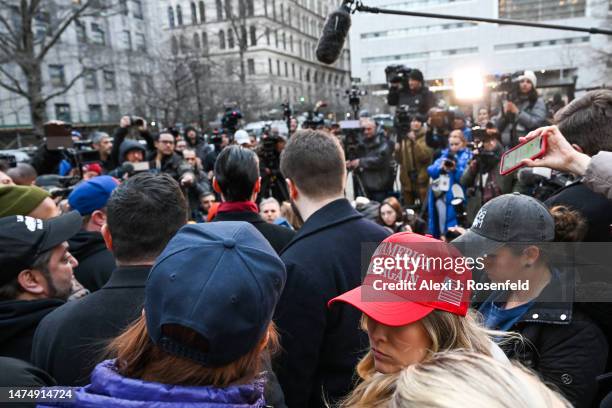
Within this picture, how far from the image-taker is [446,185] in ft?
19.4

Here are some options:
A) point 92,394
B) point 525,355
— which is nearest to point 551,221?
point 525,355

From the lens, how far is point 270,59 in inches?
2457

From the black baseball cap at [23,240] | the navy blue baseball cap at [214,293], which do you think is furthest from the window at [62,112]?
the navy blue baseball cap at [214,293]

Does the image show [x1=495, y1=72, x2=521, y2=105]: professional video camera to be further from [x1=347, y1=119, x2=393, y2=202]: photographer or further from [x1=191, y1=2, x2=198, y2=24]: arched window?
[x1=191, y1=2, x2=198, y2=24]: arched window

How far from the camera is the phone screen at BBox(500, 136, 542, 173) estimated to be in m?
1.98

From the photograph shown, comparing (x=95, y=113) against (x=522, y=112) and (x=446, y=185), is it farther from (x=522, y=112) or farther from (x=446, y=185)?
Result: (x=522, y=112)

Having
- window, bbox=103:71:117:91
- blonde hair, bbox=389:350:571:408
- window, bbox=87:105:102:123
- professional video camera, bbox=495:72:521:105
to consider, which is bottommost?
blonde hair, bbox=389:350:571:408

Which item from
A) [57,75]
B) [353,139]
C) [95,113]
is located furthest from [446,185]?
[95,113]

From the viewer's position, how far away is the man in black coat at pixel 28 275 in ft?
5.98

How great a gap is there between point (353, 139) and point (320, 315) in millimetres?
6301

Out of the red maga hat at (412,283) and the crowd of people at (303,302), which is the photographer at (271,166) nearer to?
the crowd of people at (303,302)

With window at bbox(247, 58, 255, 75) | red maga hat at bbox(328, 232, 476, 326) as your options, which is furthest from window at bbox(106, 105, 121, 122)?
red maga hat at bbox(328, 232, 476, 326)

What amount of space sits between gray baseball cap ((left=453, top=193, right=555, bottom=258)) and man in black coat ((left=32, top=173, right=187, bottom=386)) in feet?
4.36

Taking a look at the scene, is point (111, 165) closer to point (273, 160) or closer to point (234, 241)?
point (273, 160)
